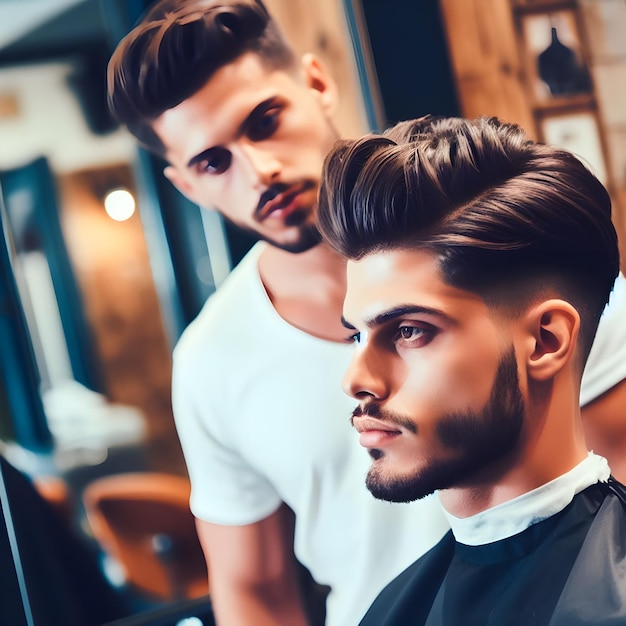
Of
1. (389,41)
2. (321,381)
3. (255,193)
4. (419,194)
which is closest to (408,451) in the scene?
(321,381)

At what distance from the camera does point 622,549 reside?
1.37 metres

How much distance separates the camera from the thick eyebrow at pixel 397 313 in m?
1.44

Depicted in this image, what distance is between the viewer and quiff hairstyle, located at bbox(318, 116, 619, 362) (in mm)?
1406

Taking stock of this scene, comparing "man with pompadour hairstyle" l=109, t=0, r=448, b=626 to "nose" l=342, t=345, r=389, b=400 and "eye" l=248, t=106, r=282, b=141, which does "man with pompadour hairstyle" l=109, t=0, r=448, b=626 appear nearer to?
"eye" l=248, t=106, r=282, b=141

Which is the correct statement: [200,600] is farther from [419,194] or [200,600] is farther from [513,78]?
[513,78]

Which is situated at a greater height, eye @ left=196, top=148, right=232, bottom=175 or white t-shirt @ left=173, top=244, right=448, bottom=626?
eye @ left=196, top=148, right=232, bottom=175

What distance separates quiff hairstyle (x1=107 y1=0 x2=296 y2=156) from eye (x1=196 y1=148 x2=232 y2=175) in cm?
10

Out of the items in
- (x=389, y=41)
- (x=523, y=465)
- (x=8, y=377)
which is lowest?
(x=523, y=465)

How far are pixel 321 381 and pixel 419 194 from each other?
0.52m

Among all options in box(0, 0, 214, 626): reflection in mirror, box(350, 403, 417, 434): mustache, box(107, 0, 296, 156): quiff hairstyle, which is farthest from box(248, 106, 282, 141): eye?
box(350, 403, 417, 434): mustache

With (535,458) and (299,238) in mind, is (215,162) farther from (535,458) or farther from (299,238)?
(535,458)

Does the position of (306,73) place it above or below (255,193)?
above

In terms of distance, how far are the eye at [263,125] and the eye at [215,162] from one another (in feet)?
0.22

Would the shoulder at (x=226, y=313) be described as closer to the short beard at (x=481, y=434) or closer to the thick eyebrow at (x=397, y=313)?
the thick eyebrow at (x=397, y=313)
